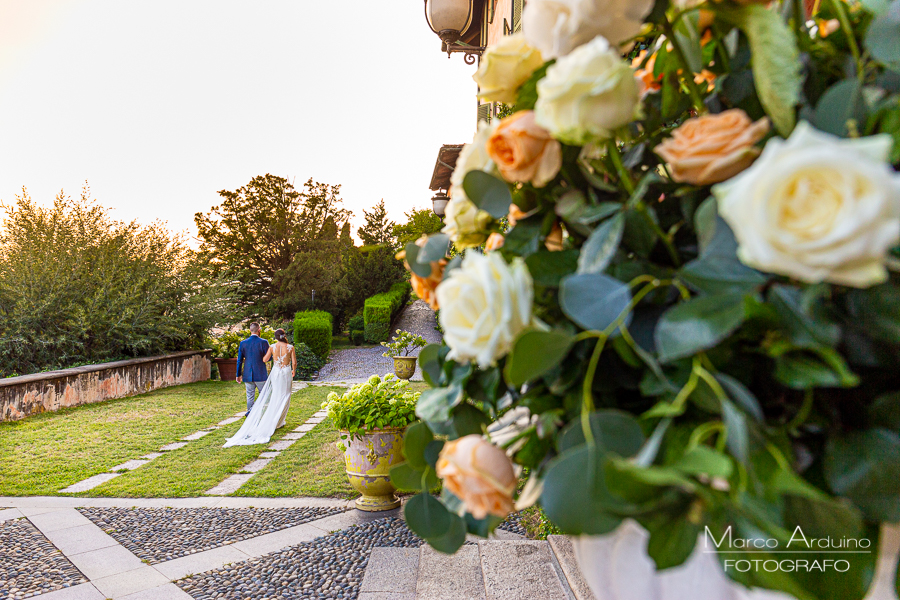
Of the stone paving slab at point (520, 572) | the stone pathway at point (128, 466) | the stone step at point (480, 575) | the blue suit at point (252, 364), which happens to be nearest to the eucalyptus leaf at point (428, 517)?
the stone step at point (480, 575)

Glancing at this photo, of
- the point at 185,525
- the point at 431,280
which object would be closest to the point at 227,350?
the point at 185,525

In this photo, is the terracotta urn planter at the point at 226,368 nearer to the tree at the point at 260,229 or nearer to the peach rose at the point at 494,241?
the tree at the point at 260,229

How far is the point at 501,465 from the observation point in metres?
0.41

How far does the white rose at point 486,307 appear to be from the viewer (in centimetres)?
39

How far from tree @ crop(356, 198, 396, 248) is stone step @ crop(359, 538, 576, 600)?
24.5 m

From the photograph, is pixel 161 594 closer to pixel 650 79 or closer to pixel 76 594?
pixel 76 594

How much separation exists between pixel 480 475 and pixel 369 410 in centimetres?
406

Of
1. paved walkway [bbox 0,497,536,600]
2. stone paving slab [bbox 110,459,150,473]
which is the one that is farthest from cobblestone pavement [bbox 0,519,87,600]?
stone paving slab [bbox 110,459,150,473]

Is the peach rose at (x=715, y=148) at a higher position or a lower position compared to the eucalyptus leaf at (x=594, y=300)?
higher

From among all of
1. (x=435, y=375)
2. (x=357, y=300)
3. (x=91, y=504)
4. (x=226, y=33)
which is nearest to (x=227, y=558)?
(x=91, y=504)

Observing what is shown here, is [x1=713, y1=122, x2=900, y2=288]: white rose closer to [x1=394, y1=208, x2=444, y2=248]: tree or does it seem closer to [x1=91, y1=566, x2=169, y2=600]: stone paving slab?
[x1=91, y1=566, x2=169, y2=600]: stone paving slab

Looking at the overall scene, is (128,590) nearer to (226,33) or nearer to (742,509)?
(742,509)

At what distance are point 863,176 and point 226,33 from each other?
13.0m

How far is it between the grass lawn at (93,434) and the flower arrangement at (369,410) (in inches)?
127
